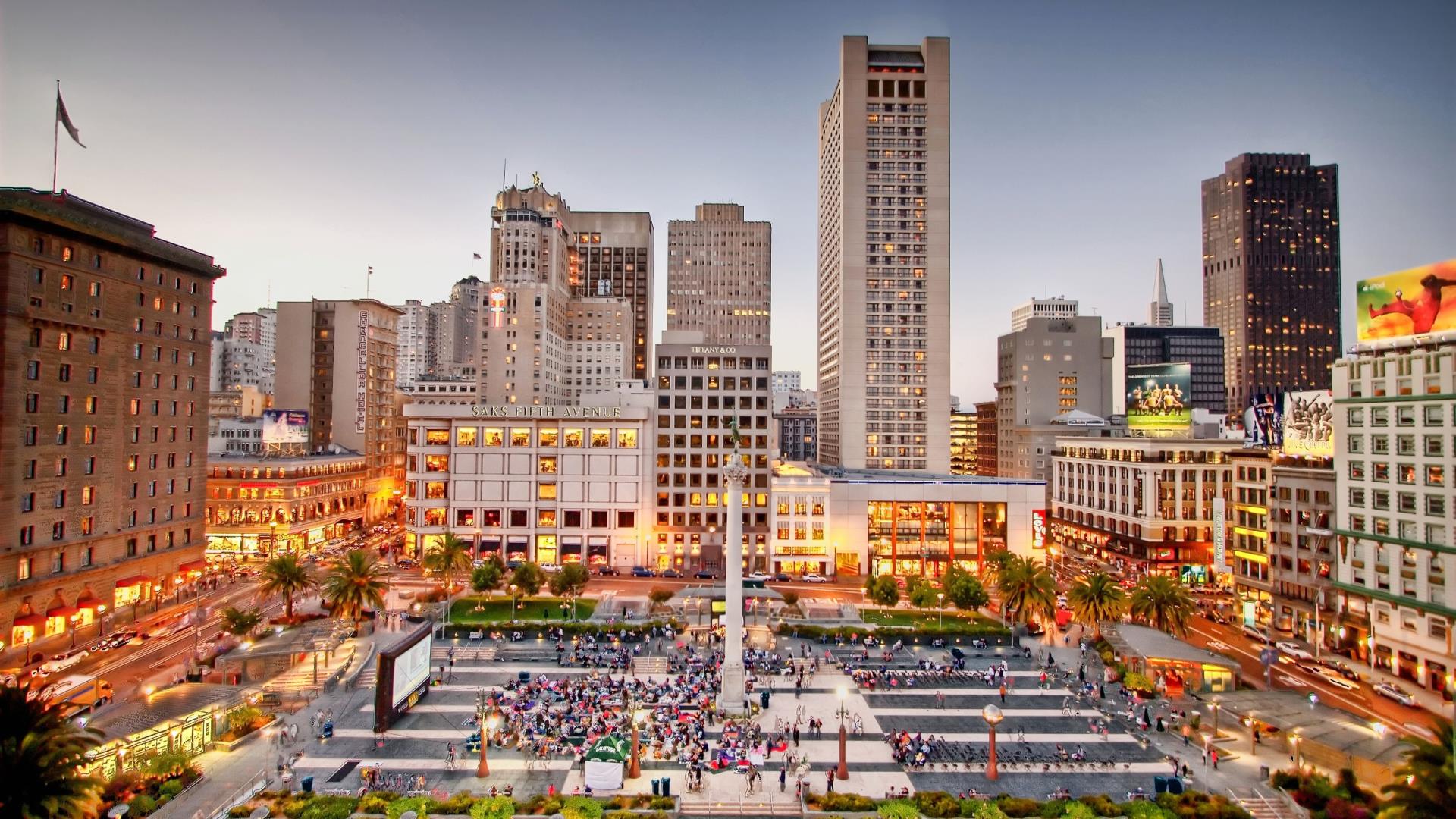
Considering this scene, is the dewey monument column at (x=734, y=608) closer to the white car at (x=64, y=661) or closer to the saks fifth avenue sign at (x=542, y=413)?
the white car at (x=64, y=661)

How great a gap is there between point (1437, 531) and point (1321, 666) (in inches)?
502

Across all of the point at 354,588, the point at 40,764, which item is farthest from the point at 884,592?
the point at 40,764

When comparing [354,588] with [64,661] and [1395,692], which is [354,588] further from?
[1395,692]

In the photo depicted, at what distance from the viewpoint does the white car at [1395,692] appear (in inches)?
1932

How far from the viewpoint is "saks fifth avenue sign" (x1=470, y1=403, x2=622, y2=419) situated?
A: 96.1 m

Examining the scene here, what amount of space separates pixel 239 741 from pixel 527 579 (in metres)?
29.5

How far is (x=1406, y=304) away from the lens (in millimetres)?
57438

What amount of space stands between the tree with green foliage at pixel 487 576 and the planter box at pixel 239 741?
27440 millimetres

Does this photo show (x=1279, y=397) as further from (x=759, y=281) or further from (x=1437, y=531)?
(x=759, y=281)

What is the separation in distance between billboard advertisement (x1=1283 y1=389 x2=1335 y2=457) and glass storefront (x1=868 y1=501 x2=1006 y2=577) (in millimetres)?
31656

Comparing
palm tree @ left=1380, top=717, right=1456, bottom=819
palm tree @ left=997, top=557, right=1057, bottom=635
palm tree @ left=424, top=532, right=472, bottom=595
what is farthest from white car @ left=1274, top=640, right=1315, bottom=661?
palm tree @ left=424, top=532, right=472, bottom=595

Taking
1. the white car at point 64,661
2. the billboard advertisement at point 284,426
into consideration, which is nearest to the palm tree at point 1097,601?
the white car at point 64,661

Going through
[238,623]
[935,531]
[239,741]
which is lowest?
Result: [239,741]

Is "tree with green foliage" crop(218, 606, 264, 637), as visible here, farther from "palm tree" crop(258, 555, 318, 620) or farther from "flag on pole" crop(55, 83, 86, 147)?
"flag on pole" crop(55, 83, 86, 147)
